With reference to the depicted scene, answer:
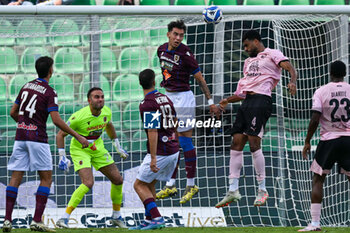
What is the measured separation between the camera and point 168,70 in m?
9.10

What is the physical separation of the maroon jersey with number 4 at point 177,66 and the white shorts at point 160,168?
3.75ft

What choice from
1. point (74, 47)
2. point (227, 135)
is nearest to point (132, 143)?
point (227, 135)

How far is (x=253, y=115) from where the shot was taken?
8.77 m

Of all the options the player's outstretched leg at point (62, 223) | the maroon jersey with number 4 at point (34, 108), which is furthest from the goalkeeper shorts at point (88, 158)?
the maroon jersey with number 4 at point (34, 108)

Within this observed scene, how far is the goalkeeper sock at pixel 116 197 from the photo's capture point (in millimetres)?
9500

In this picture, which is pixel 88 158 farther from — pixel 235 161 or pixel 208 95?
pixel 235 161

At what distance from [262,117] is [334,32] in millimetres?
2341

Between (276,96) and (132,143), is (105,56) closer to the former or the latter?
(132,143)

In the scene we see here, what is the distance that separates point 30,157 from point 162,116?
1.59 metres

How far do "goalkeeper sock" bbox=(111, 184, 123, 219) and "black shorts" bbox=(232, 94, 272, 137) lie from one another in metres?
1.75

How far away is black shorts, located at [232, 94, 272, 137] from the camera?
877 cm

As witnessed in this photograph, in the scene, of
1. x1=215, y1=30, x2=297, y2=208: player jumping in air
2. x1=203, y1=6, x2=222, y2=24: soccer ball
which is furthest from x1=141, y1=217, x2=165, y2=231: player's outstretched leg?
x1=203, y1=6, x2=222, y2=24: soccer ball

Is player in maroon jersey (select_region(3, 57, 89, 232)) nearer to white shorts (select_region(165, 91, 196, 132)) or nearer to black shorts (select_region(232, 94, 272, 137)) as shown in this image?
white shorts (select_region(165, 91, 196, 132))

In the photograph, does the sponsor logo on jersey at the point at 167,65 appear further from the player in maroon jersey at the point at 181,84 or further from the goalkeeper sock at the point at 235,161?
the goalkeeper sock at the point at 235,161
